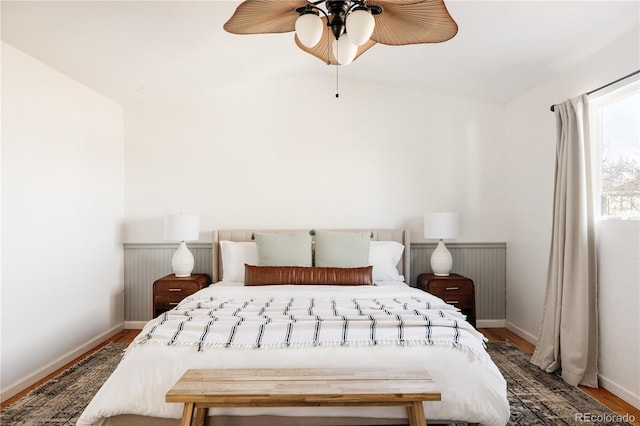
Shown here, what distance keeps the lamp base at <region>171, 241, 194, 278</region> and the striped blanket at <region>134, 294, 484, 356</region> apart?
1.58 m

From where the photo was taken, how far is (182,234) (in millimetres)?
4020

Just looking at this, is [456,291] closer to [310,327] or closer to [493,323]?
[493,323]

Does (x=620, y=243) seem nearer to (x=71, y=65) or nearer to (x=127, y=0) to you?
(x=127, y=0)

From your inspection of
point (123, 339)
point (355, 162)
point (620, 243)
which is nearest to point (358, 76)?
point (355, 162)

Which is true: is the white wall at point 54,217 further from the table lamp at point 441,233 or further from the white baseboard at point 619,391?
the white baseboard at point 619,391

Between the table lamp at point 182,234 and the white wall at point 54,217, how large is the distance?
683 millimetres

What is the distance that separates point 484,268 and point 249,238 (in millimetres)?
2560

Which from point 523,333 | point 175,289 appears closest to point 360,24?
point 175,289

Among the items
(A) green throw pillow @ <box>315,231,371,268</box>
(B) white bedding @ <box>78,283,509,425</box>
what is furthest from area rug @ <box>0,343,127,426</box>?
(A) green throw pillow @ <box>315,231,371,268</box>

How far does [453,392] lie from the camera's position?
200 cm

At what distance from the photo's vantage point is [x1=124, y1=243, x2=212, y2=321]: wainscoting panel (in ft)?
14.7

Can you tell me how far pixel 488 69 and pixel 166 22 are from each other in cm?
→ 272

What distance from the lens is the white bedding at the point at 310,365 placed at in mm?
1967

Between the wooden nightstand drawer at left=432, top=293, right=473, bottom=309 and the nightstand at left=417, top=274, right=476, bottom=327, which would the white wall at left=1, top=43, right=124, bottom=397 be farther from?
the wooden nightstand drawer at left=432, top=293, right=473, bottom=309
